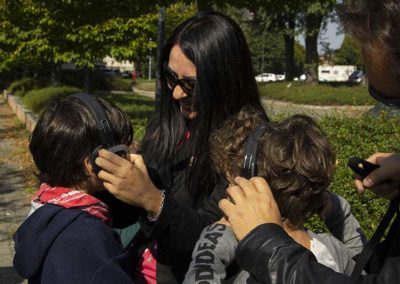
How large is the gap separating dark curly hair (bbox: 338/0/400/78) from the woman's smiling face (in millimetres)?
922

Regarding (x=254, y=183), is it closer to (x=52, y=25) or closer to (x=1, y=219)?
(x=1, y=219)

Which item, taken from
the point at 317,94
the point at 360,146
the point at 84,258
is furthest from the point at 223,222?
the point at 317,94

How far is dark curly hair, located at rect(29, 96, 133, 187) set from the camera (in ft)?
6.46

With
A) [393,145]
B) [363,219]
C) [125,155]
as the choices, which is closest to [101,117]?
[125,155]

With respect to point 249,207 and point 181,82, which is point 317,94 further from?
point 249,207

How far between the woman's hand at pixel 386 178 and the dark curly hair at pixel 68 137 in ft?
2.58

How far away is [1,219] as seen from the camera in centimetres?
710

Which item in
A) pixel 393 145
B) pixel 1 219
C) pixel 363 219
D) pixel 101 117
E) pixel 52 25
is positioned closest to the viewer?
pixel 101 117

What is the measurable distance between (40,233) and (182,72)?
Answer: 830 mm

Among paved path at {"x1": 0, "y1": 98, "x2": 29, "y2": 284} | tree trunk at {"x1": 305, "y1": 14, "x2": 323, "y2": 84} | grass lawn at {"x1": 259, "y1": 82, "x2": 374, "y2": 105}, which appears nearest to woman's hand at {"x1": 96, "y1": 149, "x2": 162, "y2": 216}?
paved path at {"x1": 0, "y1": 98, "x2": 29, "y2": 284}

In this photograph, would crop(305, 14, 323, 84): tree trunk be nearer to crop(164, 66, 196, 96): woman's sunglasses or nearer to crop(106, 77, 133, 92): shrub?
crop(106, 77, 133, 92): shrub

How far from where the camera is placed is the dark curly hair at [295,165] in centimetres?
177

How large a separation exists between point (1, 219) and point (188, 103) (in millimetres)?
5305

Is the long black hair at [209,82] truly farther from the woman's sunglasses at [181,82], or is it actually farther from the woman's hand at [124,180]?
the woman's hand at [124,180]
